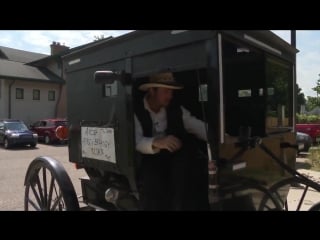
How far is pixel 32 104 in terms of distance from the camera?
29.1m

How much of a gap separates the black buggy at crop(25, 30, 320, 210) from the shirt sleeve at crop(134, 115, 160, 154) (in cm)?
5

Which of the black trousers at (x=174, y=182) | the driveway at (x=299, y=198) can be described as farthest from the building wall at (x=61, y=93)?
the black trousers at (x=174, y=182)

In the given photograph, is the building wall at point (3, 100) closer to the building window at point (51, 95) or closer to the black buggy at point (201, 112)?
the building window at point (51, 95)

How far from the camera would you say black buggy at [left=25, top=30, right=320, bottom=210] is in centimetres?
292

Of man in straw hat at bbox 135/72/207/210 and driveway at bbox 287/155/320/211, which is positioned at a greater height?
man in straw hat at bbox 135/72/207/210

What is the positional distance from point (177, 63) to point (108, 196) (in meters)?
1.42

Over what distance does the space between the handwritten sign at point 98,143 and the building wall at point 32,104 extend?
25178 mm

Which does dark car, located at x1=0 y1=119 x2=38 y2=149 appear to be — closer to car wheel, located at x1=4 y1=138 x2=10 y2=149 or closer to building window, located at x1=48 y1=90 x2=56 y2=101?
car wheel, located at x1=4 y1=138 x2=10 y2=149

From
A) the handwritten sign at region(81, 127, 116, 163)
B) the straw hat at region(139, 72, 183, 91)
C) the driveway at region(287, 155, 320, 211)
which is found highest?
the straw hat at region(139, 72, 183, 91)

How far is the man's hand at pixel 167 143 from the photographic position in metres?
3.24

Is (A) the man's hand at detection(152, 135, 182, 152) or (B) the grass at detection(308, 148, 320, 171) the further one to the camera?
(B) the grass at detection(308, 148, 320, 171)

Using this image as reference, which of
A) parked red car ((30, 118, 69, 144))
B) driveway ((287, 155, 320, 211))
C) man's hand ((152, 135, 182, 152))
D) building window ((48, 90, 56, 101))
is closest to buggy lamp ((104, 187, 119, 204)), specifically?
man's hand ((152, 135, 182, 152))

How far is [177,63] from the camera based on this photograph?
3.01 meters
